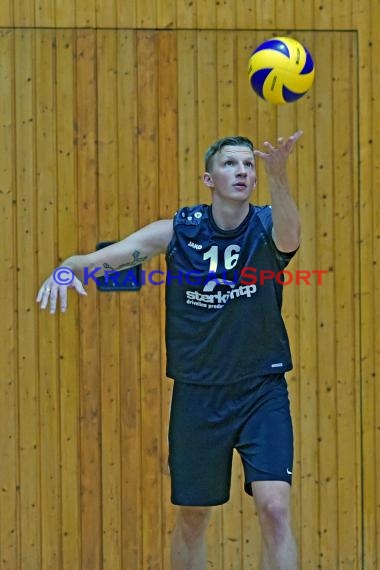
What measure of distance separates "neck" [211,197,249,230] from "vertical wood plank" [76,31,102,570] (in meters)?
1.84

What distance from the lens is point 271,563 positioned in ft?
16.6

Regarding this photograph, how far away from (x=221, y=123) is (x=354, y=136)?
0.93m

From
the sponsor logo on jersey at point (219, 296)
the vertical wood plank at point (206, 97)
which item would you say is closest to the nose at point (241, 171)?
the sponsor logo on jersey at point (219, 296)

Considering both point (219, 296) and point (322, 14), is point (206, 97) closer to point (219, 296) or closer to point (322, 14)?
point (322, 14)

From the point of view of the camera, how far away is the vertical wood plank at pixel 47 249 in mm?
7312

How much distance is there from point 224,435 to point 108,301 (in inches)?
83.6

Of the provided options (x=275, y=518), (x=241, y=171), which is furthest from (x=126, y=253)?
(x=275, y=518)

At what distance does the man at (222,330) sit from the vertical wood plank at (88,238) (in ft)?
5.39

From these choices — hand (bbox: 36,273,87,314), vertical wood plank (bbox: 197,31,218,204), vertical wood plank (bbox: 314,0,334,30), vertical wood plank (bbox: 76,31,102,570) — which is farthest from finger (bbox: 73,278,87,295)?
vertical wood plank (bbox: 314,0,334,30)

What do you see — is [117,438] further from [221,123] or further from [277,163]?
[277,163]

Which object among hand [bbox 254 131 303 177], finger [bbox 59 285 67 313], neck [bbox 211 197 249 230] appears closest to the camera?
hand [bbox 254 131 303 177]

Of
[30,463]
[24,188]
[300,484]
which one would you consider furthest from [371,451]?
[24,188]

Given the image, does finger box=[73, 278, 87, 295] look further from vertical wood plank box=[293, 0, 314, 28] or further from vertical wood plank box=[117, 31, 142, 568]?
vertical wood plank box=[293, 0, 314, 28]

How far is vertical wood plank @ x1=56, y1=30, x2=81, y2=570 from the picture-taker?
7328 millimetres
